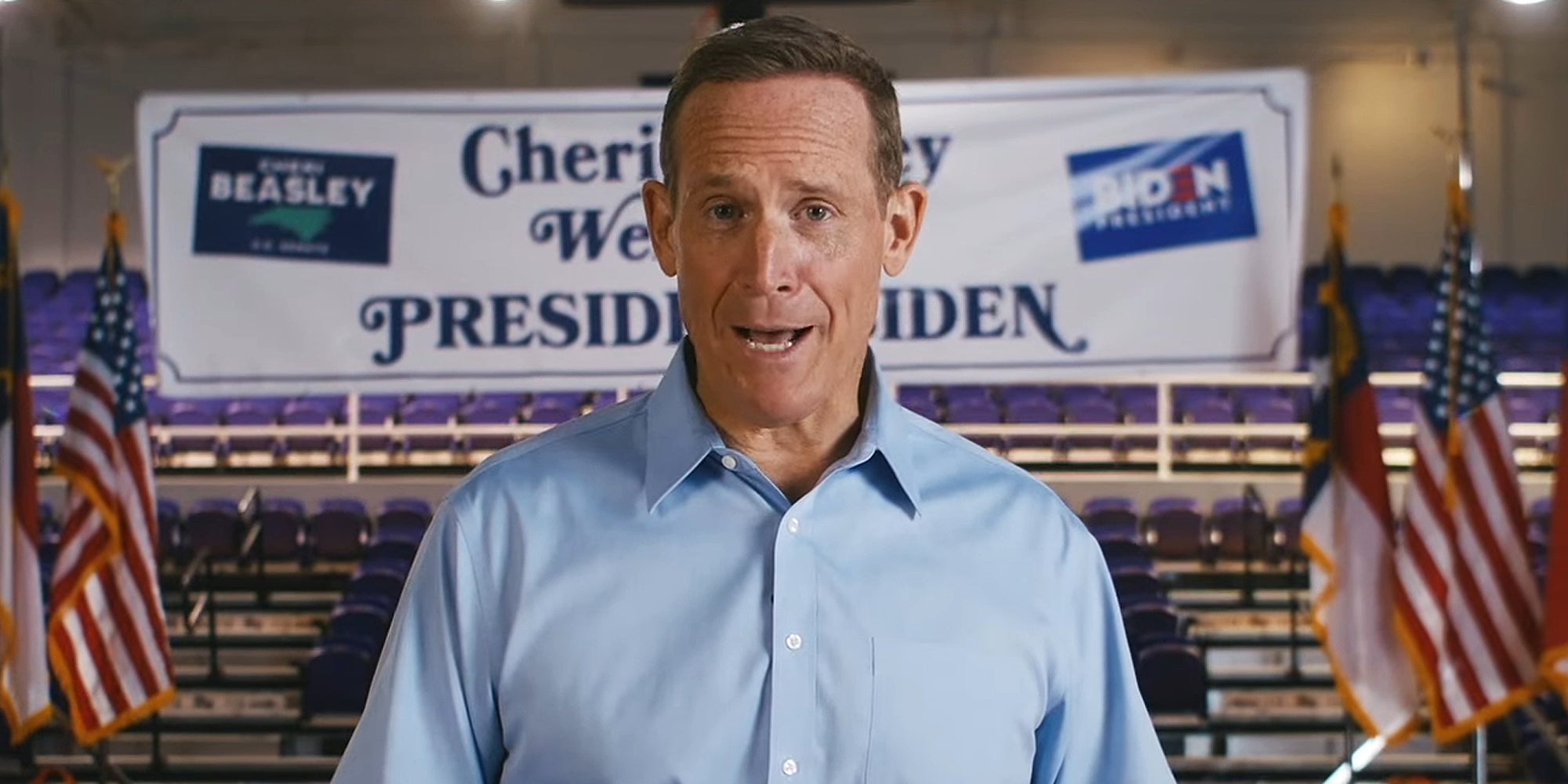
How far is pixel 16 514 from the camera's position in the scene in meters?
7.50

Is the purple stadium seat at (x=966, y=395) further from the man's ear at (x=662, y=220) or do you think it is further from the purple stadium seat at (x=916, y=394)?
the man's ear at (x=662, y=220)

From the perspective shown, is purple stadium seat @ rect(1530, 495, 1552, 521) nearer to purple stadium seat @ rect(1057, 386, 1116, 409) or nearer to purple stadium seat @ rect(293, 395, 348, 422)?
purple stadium seat @ rect(1057, 386, 1116, 409)

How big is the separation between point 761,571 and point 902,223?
40 centimetres

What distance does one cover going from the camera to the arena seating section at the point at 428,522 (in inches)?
398

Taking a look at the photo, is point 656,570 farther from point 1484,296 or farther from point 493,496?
point 1484,296

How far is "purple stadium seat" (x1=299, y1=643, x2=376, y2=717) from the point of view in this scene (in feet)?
33.4

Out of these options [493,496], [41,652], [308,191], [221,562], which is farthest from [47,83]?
[493,496]

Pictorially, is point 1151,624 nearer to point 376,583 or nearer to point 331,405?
point 376,583

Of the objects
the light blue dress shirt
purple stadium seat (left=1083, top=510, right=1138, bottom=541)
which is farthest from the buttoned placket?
purple stadium seat (left=1083, top=510, right=1138, bottom=541)

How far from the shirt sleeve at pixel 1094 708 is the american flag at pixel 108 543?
638cm

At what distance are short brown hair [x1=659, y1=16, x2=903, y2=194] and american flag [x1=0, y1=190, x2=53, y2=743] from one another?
6167mm

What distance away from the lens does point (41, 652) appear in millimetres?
7602

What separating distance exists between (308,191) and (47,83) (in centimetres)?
1523

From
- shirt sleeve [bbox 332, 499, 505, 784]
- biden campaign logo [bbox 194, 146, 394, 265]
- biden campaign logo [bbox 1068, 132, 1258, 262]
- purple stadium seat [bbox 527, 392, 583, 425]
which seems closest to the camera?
shirt sleeve [bbox 332, 499, 505, 784]
